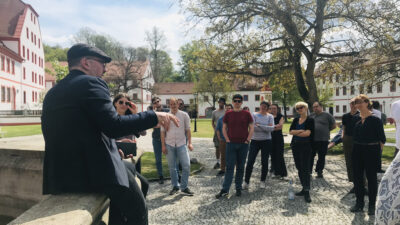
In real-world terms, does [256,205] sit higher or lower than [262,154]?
lower

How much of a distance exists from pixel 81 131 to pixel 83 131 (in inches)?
0.5

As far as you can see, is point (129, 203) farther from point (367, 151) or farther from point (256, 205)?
point (367, 151)

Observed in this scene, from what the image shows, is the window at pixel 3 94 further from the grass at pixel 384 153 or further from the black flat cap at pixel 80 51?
the black flat cap at pixel 80 51

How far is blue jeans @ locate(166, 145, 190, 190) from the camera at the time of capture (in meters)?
6.57

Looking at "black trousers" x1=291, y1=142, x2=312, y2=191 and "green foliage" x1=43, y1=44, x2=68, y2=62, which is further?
"green foliage" x1=43, y1=44, x2=68, y2=62

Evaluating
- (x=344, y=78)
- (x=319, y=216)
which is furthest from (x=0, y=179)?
(x=344, y=78)

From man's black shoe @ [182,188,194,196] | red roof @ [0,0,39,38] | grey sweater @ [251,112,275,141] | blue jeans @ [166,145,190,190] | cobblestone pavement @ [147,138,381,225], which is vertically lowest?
cobblestone pavement @ [147,138,381,225]

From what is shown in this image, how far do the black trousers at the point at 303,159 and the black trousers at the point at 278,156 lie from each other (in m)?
1.75

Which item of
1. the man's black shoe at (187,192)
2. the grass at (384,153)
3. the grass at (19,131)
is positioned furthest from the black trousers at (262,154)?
the grass at (19,131)

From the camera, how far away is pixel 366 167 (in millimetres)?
5273

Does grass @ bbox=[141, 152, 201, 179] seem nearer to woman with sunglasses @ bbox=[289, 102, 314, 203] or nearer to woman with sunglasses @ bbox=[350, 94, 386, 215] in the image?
woman with sunglasses @ bbox=[289, 102, 314, 203]

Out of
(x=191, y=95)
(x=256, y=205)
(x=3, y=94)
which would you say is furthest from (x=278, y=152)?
(x=191, y=95)

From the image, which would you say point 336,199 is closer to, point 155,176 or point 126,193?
point 155,176

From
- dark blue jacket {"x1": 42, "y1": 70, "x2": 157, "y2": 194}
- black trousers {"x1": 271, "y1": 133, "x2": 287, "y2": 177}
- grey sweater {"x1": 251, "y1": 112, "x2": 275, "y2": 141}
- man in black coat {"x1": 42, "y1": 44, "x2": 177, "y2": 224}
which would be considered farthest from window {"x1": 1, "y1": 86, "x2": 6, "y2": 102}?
dark blue jacket {"x1": 42, "y1": 70, "x2": 157, "y2": 194}
